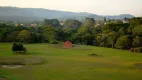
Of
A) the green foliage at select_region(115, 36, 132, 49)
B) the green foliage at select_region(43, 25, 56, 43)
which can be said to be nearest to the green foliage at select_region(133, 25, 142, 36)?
the green foliage at select_region(115, 36, 132, 49)

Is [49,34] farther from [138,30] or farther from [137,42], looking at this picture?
[137,42]

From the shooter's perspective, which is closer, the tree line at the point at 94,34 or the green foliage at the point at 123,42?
the green foliage at the point at 123,42

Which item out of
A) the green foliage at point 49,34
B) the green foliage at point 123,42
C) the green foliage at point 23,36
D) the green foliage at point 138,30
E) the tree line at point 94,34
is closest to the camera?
the green foliage at point 123,42

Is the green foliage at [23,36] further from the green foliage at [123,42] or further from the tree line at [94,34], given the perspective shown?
the green foliage at [123,42]

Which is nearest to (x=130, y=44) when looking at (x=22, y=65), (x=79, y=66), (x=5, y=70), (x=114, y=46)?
(x=114, y=46)

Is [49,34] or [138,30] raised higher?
[138,30]

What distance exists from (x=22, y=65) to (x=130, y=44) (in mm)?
31618

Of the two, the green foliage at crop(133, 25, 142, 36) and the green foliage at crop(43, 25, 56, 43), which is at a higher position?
the green foliage at crop(133, 25, 142, 36)

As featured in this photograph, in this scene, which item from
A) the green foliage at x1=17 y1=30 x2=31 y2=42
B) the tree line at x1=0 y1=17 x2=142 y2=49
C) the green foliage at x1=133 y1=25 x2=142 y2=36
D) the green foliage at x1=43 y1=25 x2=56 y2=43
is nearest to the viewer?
the green foliage at x1=133 y1=25 x2=142 y2=36

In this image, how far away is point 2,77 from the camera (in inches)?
939

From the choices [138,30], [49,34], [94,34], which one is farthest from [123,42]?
[49,34]

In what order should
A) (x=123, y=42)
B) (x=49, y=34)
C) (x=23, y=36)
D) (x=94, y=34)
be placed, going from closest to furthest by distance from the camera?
(x=123, y=42), (x=23, y=36), (x=49, y=34), (x=94, y=34)

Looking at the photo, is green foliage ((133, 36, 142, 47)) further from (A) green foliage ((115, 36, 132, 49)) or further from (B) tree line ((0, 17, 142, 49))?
(A) green foliage ((115, 36, 132, 49))

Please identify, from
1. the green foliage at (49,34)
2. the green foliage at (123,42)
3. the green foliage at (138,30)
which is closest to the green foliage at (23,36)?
the green foliage at (49,34)
